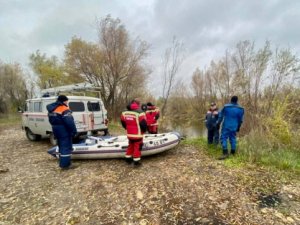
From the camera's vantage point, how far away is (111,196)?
15.5ft

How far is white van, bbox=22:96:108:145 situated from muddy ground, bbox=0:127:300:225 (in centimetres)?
280

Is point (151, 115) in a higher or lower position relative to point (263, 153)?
higher

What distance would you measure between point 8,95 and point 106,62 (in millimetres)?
25147

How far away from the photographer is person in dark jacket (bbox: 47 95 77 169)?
6.19 metres

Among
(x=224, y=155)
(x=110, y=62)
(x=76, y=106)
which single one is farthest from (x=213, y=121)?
(x=110, y=62)

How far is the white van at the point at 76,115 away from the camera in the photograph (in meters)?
9.28

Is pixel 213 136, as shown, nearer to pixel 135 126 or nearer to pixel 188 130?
pixel 135 126

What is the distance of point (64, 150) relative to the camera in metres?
6.38

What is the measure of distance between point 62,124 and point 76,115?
3.02 meters

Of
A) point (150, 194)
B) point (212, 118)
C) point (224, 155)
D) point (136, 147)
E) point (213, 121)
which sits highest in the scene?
point (212, 118)

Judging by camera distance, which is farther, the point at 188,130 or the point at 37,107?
the point at 188,130

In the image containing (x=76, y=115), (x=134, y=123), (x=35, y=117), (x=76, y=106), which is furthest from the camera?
(x=35, y=117)

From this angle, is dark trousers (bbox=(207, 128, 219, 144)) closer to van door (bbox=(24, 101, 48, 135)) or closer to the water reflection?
van door (bbox=(24, 101, 48, 135))

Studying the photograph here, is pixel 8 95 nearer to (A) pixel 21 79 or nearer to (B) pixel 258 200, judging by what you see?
(A) pixel 21 79
